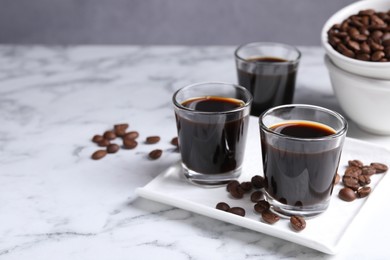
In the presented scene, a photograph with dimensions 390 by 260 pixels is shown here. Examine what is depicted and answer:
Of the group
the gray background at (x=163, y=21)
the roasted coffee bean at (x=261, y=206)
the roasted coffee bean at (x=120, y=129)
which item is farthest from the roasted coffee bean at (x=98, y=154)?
the gray background at (x=163, y=21)

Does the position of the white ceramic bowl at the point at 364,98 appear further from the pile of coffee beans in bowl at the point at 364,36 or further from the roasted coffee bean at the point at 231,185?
the roasted coffee bean at the point at 231,185

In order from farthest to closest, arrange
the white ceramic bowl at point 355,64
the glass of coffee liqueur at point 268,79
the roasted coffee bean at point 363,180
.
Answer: the glass of coffee liqueur at point 268,79, the white ceramic bowl at point 355,64, the roasted coffee bean at point 363,180

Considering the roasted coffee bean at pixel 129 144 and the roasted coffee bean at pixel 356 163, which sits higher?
the roasted coffee bean at pixel 356 163

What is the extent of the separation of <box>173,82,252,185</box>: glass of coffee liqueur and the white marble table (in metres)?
0.13

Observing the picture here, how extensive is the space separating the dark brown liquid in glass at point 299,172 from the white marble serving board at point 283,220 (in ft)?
0.17

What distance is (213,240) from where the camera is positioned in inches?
60.4

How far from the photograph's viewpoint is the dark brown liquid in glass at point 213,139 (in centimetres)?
166

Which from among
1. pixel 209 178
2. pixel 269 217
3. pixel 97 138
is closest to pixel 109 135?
pixel 97 138

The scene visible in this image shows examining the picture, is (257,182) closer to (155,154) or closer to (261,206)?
(261,206)

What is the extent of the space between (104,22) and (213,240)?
1.94m

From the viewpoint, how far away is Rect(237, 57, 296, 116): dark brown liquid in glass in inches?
80.7

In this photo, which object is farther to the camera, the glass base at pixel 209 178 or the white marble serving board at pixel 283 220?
the glass base at pixel 209 178

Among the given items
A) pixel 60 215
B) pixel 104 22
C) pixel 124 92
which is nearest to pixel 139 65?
pixel 124 92

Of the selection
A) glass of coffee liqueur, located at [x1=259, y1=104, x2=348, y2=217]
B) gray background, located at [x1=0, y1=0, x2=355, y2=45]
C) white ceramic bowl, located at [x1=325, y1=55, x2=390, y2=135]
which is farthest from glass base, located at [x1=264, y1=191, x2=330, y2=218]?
gray background, located at [x1=0, y1=0, x2=355, y2=45]
